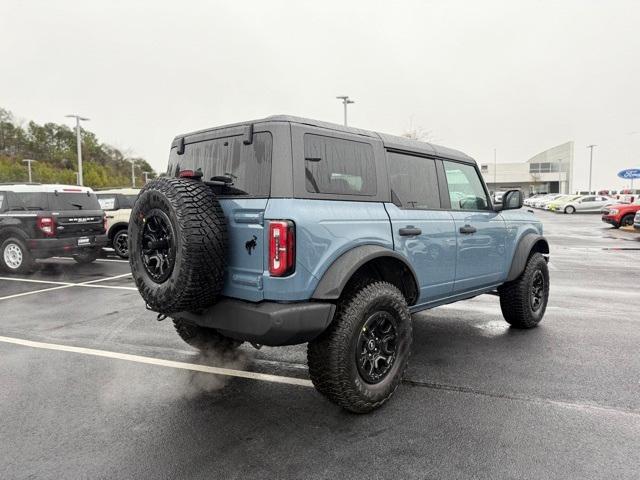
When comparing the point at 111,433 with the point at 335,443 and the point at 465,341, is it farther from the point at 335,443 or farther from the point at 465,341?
the point at 465,341

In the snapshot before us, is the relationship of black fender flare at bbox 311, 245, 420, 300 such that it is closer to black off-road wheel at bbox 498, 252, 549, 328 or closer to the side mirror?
the side mirror

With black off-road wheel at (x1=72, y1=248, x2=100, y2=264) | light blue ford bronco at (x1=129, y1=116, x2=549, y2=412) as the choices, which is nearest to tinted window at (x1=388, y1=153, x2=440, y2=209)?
light blue ford bronco at (x1=129, y1=116, x2=549, y2=412)

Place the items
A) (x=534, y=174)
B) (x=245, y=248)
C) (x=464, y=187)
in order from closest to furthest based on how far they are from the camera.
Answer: (x=245, y=248)
(x=464, y=187)
(x=534, y=174)

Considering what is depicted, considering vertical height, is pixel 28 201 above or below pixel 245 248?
above

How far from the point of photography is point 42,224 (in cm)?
937

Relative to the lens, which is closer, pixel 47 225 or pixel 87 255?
pixel 47 225

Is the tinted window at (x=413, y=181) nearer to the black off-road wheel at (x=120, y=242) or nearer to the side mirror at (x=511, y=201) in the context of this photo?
the side mirror at (x=511, y=201)

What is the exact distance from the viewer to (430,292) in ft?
13.1

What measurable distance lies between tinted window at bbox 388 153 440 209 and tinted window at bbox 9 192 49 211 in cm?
846

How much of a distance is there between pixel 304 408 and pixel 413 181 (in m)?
2.05

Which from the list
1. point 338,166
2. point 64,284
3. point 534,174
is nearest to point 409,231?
point 338,166

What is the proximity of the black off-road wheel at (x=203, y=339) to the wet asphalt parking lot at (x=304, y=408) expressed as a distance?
136mm

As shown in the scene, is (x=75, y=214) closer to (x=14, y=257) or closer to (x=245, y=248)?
(x=14, y=257)

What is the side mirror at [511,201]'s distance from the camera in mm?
4750
